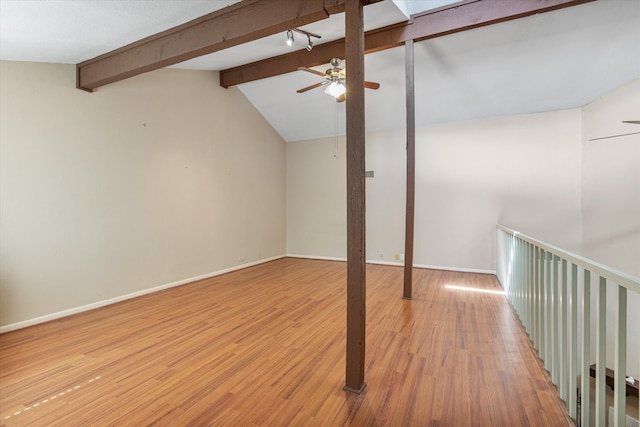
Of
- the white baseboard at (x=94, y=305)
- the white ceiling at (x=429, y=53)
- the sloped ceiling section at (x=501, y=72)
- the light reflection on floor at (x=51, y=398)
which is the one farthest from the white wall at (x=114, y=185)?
the light reflection on floor at (x=51, y=398)

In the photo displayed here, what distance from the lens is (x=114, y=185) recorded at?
3.64 meters

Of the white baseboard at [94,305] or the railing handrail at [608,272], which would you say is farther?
the white baseboard at [94,305]

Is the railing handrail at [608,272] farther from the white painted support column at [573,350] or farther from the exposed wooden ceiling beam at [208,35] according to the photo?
the exposed wooden ceiling beam at [208,35]

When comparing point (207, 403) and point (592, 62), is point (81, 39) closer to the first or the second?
point (207, 403)

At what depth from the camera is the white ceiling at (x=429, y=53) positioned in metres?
2.26

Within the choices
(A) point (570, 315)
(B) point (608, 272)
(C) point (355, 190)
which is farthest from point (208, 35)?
(A) point (570, 315)

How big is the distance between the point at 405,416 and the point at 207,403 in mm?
1168

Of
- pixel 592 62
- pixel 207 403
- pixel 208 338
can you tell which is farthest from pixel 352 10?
pixel 592 62

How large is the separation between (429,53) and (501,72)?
110cm

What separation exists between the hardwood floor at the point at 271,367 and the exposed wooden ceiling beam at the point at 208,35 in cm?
255

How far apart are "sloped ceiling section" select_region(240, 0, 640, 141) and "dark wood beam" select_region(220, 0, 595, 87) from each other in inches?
14.1

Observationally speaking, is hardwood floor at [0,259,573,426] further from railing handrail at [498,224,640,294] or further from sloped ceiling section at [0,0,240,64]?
sloped ceiling section at [0,0,240,64]

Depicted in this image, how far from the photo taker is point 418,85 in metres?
4.64

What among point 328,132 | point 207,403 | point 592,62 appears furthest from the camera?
point 328,132
